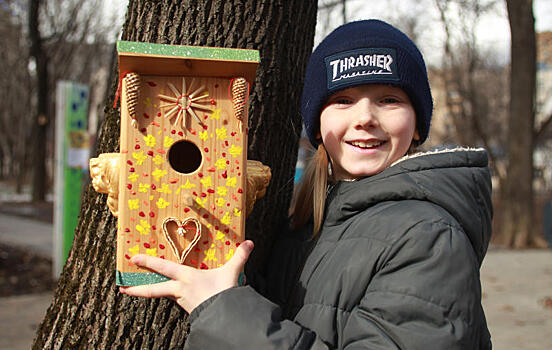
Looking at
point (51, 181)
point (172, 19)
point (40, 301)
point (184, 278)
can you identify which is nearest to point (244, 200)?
point (184, 278)

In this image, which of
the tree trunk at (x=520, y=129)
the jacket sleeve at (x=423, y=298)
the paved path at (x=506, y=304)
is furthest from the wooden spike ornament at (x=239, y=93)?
the tree trunk at (x=520, y=129)

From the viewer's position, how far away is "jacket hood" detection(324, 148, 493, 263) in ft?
4.53

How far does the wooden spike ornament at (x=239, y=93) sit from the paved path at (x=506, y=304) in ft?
13.2

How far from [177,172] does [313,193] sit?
58cm

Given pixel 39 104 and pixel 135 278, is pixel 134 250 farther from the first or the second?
pixel 39 104

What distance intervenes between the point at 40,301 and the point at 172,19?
496cm

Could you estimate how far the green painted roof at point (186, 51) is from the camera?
4.05ft

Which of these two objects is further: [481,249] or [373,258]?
[481,249]

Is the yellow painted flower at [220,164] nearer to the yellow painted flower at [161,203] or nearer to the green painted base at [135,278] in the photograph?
the yellow painted flower at [161,203]

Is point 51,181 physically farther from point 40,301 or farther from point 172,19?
point 172,19

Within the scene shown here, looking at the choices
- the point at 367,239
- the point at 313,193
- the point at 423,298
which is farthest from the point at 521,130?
the point at 423,298

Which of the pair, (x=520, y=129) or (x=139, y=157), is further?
(x=520, y=129)

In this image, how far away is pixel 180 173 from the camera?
1347mm

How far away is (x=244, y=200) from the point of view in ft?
4.56
